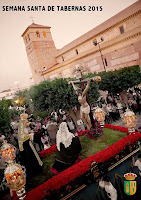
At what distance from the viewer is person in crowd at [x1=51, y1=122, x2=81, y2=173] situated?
5480mm

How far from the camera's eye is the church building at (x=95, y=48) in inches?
907

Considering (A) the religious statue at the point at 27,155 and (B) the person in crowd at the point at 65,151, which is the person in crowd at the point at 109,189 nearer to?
(B) the person in crowd at the point at 65,151

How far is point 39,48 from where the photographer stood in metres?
39.4

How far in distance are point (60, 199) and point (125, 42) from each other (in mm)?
24717

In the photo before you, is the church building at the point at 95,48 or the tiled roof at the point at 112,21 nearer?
the church building at the point at 95,48

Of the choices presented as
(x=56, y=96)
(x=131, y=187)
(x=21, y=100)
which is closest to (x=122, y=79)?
(x=56, y=96)

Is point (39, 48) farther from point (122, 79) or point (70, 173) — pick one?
point (70, 173)

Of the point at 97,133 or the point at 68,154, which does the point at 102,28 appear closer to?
the point at 97,133

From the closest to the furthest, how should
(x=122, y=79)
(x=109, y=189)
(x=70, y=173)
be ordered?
(x=109, y=189), (x=70, y=173), (x=122, y=79)

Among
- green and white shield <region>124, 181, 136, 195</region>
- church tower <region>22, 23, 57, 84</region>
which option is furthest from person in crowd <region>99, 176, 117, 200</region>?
church tower <region>22, 23, 57, 84</region>

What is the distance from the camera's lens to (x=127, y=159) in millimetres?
6117

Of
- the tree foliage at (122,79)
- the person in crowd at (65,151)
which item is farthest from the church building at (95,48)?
the person in crowd at (65,151)

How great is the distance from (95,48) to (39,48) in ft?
60.4

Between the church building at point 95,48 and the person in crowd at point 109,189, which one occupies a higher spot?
the church building at point 95,48
